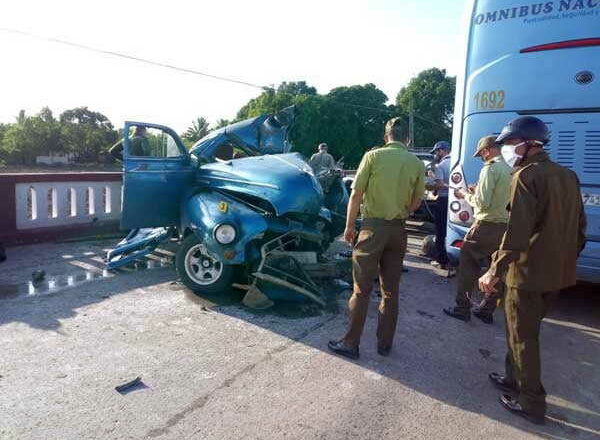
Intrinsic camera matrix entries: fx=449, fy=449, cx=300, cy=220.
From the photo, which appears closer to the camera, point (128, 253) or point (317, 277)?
point (317, 277)

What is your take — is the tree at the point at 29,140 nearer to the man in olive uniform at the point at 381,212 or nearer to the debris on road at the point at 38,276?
the debris on road at the point at 38,276

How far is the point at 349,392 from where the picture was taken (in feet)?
10.8

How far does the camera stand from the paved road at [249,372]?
113 inches

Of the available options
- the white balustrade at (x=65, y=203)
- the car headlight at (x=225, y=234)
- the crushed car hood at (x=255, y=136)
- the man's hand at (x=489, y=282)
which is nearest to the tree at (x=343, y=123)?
the white balustrade at (x=65, y=203)

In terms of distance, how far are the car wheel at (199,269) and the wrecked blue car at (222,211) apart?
0.04ft

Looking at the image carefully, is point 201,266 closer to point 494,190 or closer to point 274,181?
point 274,181

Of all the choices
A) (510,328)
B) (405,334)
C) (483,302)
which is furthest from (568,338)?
(510,328)

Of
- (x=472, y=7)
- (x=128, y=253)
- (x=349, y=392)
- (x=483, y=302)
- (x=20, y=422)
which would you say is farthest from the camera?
(x=128, y=253)

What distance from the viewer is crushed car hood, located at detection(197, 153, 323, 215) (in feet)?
16.3

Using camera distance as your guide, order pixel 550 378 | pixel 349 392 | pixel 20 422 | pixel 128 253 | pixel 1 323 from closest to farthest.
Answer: pixel 20 422 → pixel 349 392 → pixel 550 378 → pixel 1 323 → pixel 128 253

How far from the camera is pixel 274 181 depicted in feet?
16.6

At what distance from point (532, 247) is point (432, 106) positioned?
168 feet

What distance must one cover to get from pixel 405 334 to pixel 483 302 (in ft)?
3.70

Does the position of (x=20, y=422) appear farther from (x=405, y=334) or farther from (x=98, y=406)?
(x=405, y=334)
